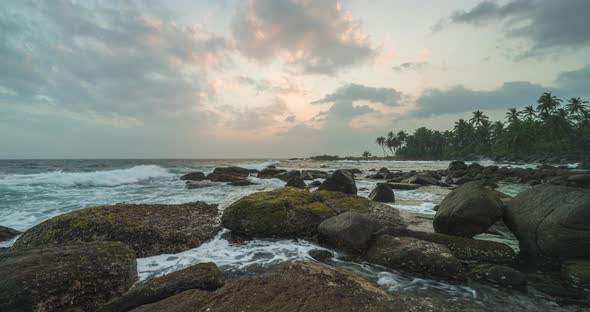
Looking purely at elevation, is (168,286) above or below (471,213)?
below

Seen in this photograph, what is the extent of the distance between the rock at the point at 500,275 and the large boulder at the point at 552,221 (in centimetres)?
136

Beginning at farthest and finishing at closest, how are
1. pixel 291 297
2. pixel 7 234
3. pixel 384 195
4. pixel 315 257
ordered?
pixel 384 195, pixel 7 234, pixel 315 257, pixel 291 297

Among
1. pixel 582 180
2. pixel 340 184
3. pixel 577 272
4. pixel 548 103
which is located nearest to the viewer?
pixel 577 272

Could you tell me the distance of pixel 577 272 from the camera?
13.8 ft

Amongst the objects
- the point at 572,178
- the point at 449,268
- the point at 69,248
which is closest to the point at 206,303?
the point at 69,248

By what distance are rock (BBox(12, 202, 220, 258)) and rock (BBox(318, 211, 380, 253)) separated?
3.16 meters

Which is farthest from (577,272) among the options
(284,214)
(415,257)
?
(284,214)

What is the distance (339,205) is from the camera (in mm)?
8438

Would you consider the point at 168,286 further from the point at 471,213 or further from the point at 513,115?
the point at 513,115

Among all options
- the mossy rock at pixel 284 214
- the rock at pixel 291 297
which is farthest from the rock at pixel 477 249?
the rock at pixel 291 297

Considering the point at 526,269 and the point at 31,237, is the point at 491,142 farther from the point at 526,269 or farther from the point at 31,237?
the point at 31,237

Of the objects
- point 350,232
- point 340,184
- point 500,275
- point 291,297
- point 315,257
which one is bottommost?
point 315,257

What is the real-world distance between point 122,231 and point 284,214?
→ 3926 millimetres

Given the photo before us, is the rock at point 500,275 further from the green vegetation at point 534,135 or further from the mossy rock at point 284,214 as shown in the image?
the green vegetation at point 534,135
